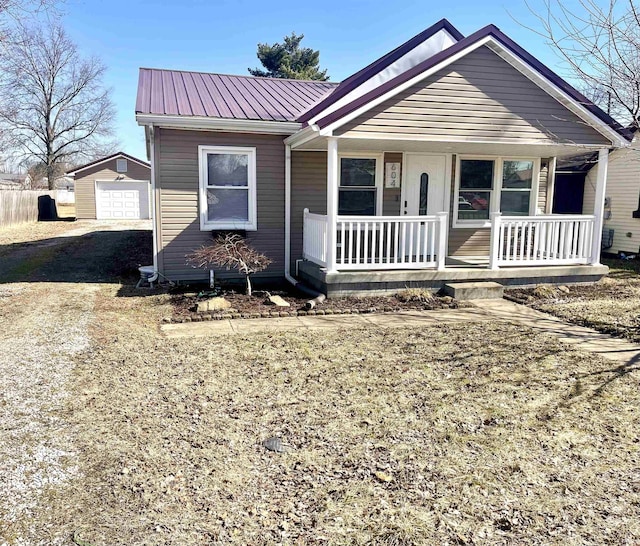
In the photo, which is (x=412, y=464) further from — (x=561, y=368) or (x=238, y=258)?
(x=238, y=258)

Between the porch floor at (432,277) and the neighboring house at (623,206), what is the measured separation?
6.31m

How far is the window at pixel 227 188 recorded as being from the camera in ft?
30.8

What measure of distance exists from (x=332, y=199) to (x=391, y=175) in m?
2.57

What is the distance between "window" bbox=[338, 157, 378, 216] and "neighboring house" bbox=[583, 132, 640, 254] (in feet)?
27.6

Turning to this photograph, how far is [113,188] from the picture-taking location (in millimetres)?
30141

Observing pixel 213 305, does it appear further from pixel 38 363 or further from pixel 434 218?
pixel 434 218

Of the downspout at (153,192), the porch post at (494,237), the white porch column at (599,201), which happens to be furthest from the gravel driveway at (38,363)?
the white porch column at (599,201)

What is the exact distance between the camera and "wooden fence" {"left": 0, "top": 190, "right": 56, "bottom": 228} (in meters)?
22.4

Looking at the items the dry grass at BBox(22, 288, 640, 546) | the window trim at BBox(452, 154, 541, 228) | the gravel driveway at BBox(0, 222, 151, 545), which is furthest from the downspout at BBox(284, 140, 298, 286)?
the dry grass at BBox(22, 288, 640, 546)

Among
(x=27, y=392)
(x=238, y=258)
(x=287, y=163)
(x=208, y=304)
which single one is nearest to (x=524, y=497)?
(x=27, y=392)

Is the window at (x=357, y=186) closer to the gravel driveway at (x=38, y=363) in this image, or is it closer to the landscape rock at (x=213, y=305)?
the landscape rock at (x=213, y=305)

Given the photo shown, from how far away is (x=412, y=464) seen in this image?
3.45 meters

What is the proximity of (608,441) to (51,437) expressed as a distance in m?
4.08

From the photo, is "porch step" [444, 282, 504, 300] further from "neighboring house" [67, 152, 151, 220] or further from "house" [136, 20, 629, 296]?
"neighboring house" [67, 152, 151, 220]
